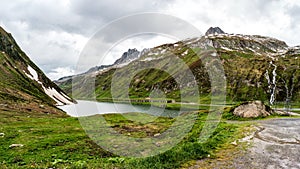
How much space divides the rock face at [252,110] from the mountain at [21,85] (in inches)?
2279

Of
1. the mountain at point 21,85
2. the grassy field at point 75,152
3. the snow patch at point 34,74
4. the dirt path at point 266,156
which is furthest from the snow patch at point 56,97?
the dirt path at point 266,156

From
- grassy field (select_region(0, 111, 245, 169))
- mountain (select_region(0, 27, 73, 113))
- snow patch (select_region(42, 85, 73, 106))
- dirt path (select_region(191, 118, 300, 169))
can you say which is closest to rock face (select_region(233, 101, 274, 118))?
grassy field (select_region(0, 111, 245, 169))

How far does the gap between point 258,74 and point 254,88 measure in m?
18.4

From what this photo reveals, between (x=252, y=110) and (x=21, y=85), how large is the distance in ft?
327

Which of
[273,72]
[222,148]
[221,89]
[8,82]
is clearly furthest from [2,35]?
[273,72]

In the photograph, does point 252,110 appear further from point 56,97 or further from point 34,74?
point 34,74

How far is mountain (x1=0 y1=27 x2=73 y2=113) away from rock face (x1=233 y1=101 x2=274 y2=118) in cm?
5789

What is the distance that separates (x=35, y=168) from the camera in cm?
1639

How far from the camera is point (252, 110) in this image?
48719 millimetres

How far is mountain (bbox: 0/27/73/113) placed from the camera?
80994 mm

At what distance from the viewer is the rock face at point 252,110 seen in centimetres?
4806

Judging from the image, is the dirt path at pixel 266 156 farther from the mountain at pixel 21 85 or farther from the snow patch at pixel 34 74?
the snow patch at pixel 34 74

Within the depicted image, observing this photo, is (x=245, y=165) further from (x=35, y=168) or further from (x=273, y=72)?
(x=273, y=72)

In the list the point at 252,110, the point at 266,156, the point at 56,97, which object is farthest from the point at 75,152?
the point at 56,97
